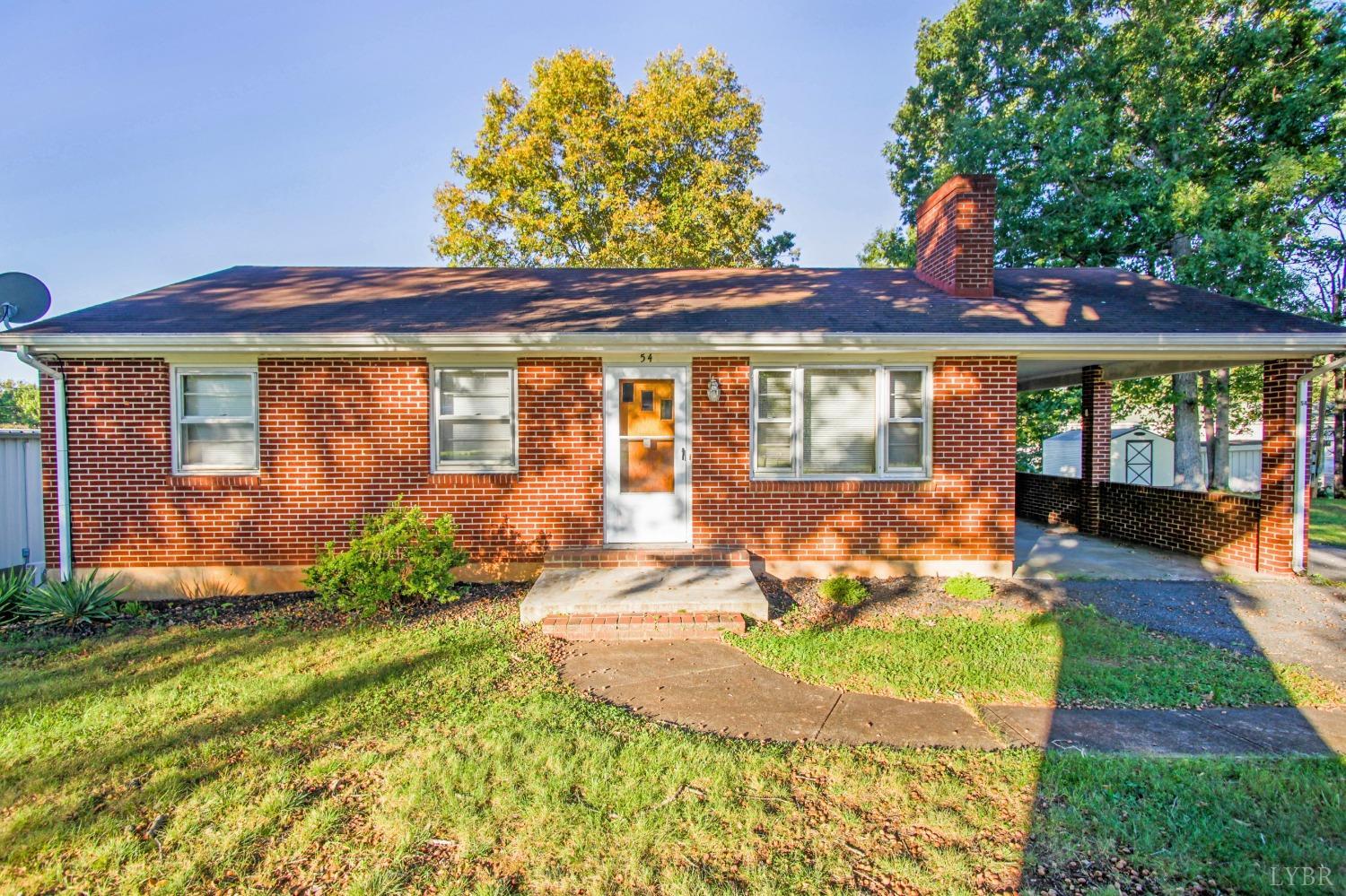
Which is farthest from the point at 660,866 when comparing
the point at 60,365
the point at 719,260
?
the point at 719,260

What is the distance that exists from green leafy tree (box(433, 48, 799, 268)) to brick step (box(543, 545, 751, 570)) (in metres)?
15.2

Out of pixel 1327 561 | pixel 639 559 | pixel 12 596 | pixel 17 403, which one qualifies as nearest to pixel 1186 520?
pixel 1327 561

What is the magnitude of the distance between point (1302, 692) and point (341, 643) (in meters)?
7.32

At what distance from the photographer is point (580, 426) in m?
7.46

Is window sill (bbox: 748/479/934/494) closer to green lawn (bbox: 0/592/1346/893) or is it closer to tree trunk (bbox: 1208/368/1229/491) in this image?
green lawn (bbox: 0/592/1346/893)

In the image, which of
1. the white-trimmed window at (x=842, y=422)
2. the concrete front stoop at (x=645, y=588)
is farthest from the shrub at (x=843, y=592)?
the white-trimmed window at (x=842, y=422)

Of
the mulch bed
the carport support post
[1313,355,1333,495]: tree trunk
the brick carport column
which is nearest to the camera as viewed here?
the mulch bed

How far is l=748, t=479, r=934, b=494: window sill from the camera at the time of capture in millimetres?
7543

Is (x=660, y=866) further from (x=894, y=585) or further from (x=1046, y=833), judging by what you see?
(x=894, y=585)

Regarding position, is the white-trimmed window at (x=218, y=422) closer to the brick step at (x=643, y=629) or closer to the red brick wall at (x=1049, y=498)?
the brick step at (x=643, y=629)

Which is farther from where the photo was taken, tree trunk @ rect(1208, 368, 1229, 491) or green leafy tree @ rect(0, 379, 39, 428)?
green leafy tree @ rect(0, 379, 39, 428)

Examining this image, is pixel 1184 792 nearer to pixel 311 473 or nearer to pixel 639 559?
pixel 639 559

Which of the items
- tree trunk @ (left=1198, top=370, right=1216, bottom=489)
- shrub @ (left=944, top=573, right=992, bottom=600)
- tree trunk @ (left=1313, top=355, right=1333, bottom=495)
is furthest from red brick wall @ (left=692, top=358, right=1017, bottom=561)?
tree trunk @ (left=1313, top=355, right=1333, bottom=495)

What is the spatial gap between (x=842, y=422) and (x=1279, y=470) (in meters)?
5.24
